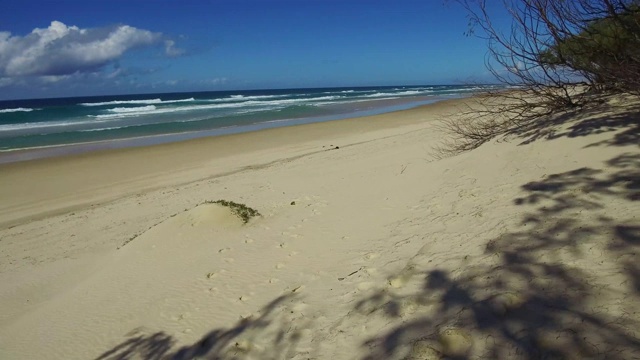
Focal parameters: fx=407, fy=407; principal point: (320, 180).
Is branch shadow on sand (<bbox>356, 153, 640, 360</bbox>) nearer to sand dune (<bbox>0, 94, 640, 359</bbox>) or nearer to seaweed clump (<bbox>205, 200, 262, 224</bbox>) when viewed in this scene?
sand dune (<bbox>0, 94, 640, 359</bbox>)

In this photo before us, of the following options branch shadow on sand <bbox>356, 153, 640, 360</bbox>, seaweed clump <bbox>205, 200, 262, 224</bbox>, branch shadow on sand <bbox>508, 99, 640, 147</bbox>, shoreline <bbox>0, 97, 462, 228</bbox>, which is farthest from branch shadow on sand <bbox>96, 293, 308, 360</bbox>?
shoreline <bbox>0, 97, 462, 228</bbox>

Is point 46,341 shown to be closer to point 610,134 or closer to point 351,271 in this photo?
point 351,271

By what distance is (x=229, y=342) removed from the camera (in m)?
3.81

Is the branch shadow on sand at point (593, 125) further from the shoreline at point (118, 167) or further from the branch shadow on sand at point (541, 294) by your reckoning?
the shoreline at point (118, 167)

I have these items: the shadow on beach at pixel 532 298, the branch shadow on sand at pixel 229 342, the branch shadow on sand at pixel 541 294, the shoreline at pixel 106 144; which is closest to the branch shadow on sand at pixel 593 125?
the shadow on beach at pixel 532 298

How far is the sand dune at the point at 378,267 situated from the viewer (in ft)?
8.71

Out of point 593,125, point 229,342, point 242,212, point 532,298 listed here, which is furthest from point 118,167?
point 532,298

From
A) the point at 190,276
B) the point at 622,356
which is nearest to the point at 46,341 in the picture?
the point at 190,276

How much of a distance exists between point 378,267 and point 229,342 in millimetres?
1645

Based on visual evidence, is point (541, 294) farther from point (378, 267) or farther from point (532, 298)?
point (378, 267)

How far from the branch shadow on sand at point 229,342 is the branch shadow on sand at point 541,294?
0.77 m

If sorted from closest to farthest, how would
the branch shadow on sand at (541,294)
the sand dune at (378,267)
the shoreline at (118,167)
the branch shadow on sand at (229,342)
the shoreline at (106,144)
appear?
the branch shadow on sand at (541,294), the sand dune at (378,267), the branch shadow on sand at (229,342), the shoreline at (118,167), the shoreline at (106,144)

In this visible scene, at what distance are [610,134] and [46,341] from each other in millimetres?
7283

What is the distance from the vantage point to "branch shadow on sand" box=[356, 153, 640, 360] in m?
2.32
